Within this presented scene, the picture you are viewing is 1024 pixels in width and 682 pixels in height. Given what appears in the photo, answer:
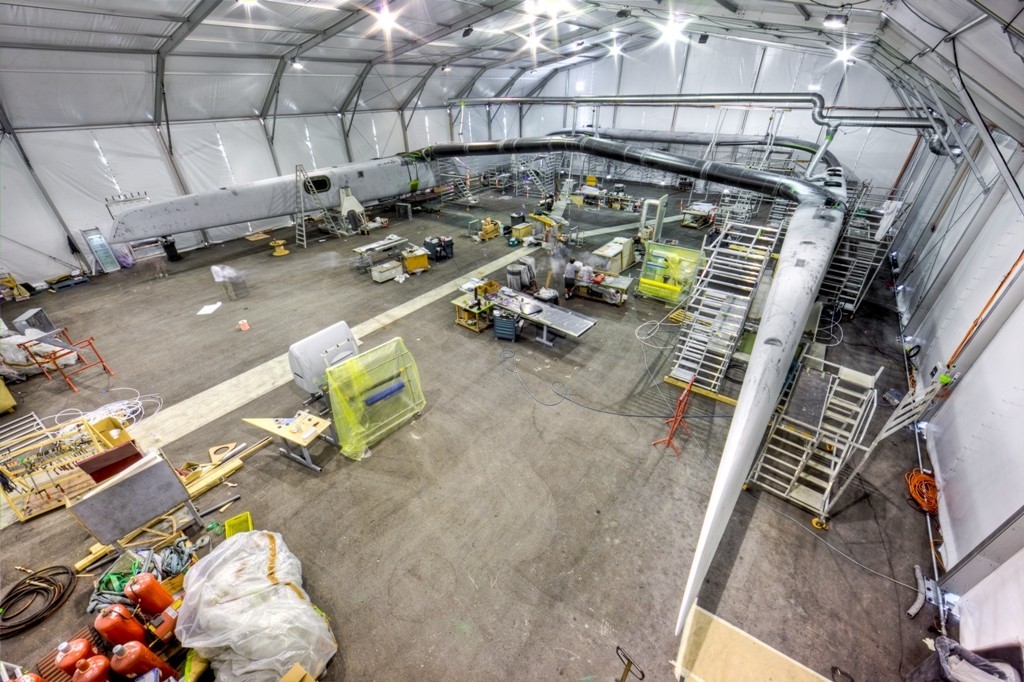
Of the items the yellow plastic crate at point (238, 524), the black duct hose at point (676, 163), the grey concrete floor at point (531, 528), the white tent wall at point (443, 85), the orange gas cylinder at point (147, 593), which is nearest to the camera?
the orange gas cylinder at point (147, 593)

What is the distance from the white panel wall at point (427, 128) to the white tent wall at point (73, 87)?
15.2 meters

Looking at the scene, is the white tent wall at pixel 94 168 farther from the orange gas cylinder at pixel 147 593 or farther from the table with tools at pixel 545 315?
the orange gas cylinder at pixel 147 593

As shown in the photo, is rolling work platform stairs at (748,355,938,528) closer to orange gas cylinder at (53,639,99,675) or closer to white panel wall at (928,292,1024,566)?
white panel wall at (928,292,1024,566)

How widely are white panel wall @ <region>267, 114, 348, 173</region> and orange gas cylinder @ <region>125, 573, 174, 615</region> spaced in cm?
2223

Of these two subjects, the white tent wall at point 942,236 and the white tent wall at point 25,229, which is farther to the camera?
the white tent wall at point 25,229

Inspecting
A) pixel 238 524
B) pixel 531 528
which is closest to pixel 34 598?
pixel 238 524

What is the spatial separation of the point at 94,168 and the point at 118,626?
19187 millimetres

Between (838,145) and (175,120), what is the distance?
113 ft

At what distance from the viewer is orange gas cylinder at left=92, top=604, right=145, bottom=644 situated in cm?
420

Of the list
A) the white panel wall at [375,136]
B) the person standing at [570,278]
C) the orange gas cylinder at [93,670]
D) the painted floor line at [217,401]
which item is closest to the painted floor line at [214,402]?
the painted floor line at [217,401]

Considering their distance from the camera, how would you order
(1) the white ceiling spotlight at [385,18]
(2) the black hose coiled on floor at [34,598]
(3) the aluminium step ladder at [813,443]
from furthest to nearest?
(1) the white ceiling spotlight at [385,18]
(3) the aluminium step ladder at [813,443]
(2) the black hose coiled on floor at [34,598]

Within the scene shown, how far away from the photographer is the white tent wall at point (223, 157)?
1755cm

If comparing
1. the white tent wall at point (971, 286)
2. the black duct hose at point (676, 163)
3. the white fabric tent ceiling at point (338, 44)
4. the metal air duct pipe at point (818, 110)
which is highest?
the white fabric tent ceiling at point (338, 44)

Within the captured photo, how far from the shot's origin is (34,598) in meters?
5.45
